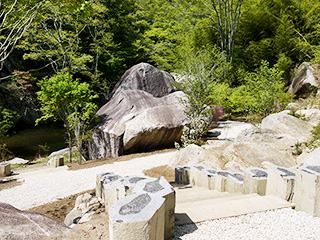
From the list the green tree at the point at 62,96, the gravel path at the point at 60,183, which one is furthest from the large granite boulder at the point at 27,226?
the green tree at the point at 62,96

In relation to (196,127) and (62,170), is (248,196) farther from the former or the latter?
(62,170)

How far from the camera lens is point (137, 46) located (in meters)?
19.2

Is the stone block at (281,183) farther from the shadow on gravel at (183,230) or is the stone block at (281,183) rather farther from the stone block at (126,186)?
the stone block at (126,186)

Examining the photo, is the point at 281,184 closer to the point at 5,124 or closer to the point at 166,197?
the point at 166,197

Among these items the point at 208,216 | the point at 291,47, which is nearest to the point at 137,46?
the point at 291,47

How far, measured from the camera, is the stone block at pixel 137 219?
148cm

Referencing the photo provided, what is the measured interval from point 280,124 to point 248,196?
5.19 m

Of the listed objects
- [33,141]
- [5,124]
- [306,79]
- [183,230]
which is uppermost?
[306,79]

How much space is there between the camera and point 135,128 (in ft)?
26.8

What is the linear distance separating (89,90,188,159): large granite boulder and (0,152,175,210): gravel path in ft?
3.67

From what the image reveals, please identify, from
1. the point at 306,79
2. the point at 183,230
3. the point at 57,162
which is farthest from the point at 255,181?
the point at 306,79

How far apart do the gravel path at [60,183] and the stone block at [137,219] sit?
3786 millimetres

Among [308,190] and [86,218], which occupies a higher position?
[308,190]

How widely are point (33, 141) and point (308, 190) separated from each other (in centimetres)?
1487
